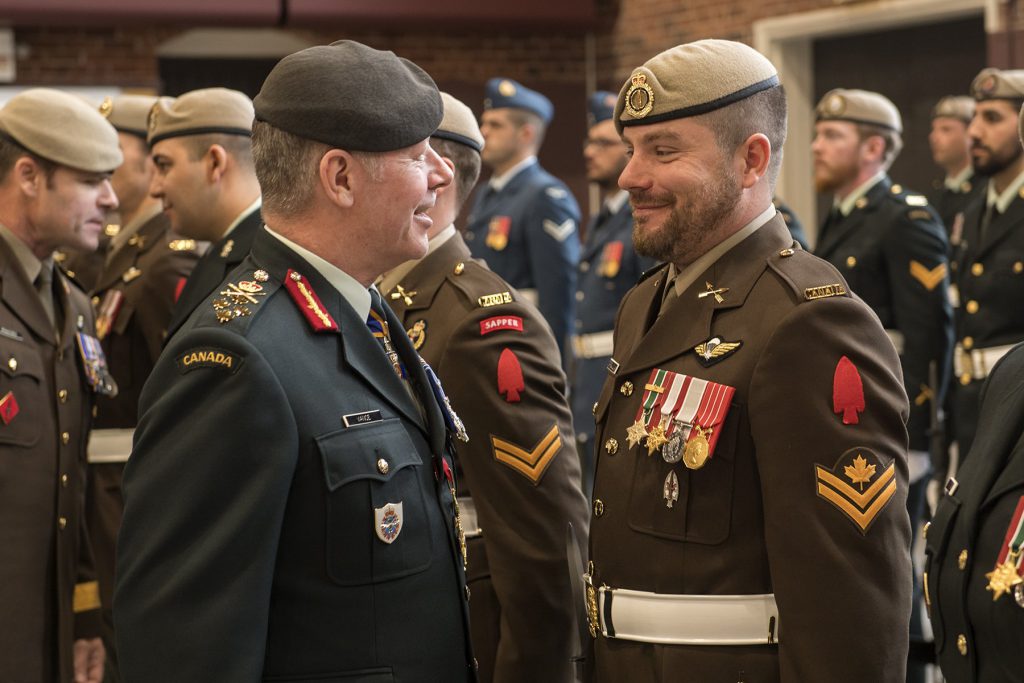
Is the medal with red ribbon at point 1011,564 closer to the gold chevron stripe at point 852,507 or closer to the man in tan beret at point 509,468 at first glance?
the gold chevron stripe at point 852,507

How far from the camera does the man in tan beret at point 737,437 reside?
185 cm

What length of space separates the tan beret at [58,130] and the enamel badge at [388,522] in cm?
173

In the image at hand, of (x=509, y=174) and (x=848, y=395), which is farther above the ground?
(x=848, y=395)

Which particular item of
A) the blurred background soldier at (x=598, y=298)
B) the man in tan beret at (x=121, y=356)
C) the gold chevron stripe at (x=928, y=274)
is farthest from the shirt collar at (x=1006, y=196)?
the man in tan beret at (x=121, y=356)

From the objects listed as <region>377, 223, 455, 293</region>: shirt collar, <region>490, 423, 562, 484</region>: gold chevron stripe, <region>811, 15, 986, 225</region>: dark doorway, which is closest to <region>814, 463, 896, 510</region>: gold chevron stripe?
<region>490, 423, 562, 484</region>: gold chevron stripe

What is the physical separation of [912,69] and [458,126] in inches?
250

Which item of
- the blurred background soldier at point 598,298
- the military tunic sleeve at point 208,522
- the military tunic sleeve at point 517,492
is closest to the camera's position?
the military tunic sleeve at point 208,522

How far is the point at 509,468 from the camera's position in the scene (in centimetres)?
248

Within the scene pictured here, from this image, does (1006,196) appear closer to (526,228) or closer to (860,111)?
(860,111)

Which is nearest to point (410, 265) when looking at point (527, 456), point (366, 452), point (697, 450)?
point (527, 456)

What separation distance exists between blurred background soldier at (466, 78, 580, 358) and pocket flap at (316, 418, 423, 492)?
4494mm

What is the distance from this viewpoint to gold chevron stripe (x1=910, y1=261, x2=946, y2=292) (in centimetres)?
475

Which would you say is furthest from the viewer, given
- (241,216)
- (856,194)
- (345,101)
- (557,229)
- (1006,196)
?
(557,229)

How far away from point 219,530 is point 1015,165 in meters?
4.43
